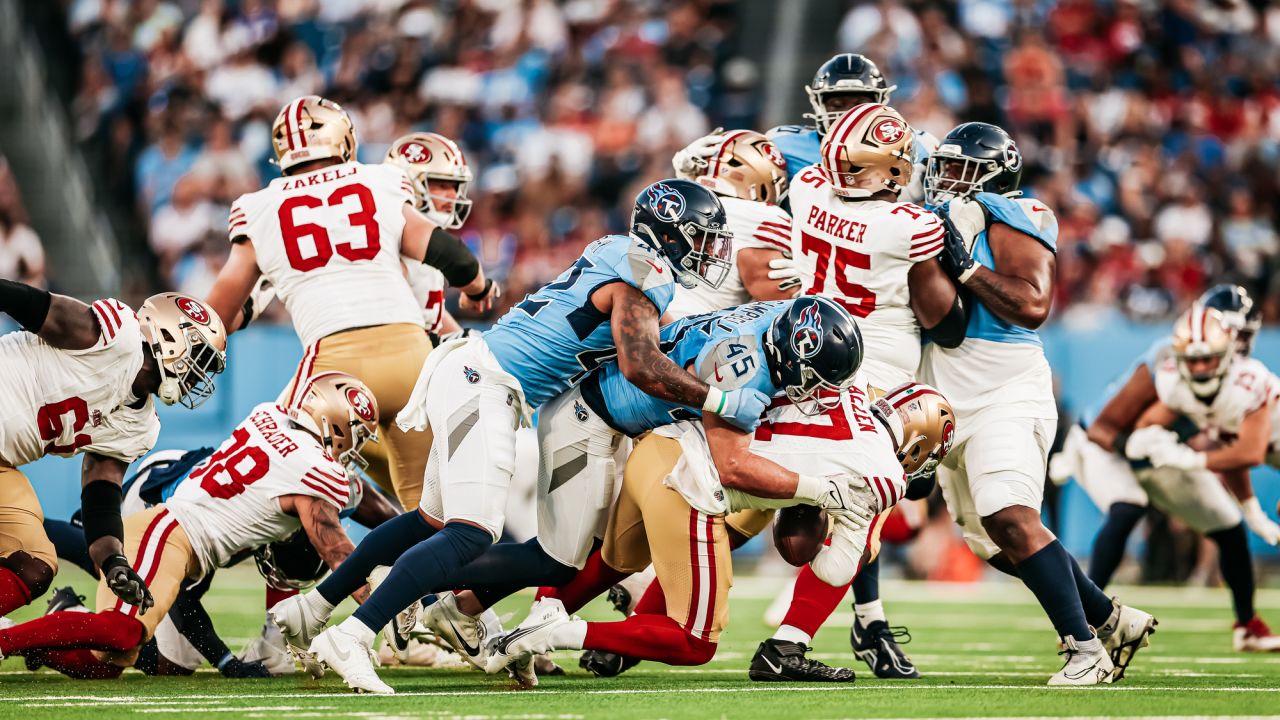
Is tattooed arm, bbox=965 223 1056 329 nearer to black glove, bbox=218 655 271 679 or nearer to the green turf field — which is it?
the green turf field

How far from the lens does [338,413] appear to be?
641 centimetres

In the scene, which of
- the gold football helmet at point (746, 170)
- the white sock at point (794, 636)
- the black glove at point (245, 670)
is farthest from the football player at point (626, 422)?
the gold football helmet at point (746, 170)

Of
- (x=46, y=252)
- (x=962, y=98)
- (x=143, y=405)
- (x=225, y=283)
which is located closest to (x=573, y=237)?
(x=962, y=98)

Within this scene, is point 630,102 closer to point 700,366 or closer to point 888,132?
point 888,132

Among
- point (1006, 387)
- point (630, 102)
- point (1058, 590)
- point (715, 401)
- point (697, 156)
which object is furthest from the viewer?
point (630, 102)

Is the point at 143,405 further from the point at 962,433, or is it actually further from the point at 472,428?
the point at 962,433

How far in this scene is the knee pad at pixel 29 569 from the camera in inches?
232

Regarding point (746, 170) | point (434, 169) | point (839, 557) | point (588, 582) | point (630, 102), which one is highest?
point (630, 102)

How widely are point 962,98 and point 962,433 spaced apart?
906 cm

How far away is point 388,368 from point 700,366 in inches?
66.2

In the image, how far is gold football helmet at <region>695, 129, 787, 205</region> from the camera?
6973 millimetres

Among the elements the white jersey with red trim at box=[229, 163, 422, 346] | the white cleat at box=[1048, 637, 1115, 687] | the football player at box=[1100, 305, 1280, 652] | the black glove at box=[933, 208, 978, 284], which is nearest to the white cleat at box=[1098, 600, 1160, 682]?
the white cleat at box=[1048, 637, 1115, 687]

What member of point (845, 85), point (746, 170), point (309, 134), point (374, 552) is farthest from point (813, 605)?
point (309, 134)

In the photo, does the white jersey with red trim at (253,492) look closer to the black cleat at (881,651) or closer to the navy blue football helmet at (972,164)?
the black cleat at (881,651)
